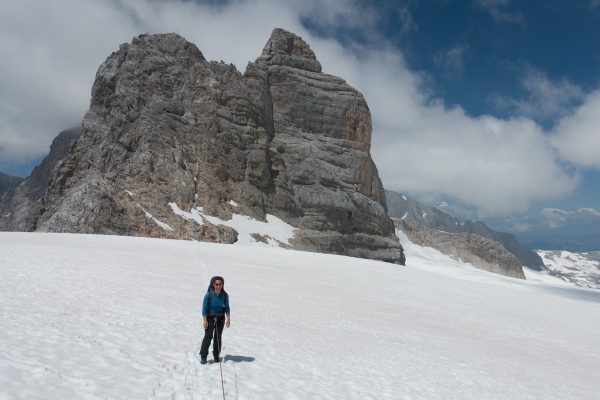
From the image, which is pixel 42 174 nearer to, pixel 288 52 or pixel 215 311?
pixel 288 52

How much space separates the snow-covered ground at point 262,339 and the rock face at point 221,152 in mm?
31675

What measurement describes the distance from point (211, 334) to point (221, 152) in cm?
6390

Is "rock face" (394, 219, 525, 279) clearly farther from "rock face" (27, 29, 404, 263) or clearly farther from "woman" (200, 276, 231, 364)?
"woman" (200, 276, 231, 364)

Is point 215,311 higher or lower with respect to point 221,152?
lower

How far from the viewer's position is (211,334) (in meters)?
9.15

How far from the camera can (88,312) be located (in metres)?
11.5

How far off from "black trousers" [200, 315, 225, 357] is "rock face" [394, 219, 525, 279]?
14901cm

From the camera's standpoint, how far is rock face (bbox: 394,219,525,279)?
14438cm

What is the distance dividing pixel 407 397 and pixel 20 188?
524ft

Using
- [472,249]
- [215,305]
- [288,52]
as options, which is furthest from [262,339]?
[472,249]

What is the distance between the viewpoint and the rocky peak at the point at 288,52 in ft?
291

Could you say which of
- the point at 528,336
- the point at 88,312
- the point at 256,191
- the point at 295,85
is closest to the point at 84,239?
the point at 88,312

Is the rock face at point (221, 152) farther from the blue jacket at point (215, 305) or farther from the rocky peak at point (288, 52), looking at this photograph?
the blue jacket at point (215, 305)

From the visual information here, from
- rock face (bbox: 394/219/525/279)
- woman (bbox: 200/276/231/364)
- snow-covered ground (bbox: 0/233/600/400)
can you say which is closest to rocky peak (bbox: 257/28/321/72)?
snow-covered ground (bbox: 0/233/600/400)
